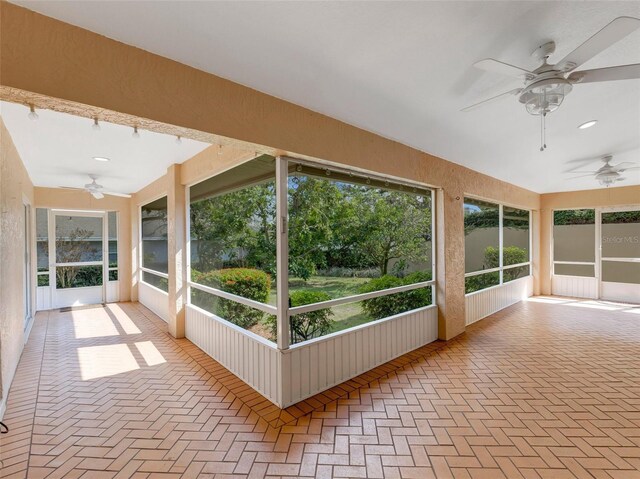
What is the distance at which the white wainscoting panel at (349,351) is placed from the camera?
103 inches

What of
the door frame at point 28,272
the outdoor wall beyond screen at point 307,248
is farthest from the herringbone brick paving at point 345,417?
the door frame at point 28,272

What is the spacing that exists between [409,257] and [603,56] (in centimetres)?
262

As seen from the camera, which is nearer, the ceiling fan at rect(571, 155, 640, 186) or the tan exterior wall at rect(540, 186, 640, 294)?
the ceiling fan at rect(571, 155, 640, 186)

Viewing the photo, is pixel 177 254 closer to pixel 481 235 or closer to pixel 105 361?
pixel 105 361

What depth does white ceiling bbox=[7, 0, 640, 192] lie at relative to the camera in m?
1.46

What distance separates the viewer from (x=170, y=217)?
14.6ft

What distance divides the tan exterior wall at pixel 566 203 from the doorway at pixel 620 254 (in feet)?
0.81

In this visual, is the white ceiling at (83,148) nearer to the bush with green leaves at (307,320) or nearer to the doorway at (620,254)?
the bush with green leaves at (307,320)

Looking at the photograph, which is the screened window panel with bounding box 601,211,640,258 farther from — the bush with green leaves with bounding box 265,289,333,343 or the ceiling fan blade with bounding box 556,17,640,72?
the bush with green leaves with bounding box 265,289,333,343

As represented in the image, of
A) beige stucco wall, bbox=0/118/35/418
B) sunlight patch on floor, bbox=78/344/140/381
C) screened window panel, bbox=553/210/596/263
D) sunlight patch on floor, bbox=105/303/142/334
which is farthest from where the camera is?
screened window panel, bbox=553/210/596/263

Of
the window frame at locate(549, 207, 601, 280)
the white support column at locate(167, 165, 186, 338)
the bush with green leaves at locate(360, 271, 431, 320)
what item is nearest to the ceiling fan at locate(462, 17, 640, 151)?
the bush with green leaves at locate(360, 271, 431, 320)

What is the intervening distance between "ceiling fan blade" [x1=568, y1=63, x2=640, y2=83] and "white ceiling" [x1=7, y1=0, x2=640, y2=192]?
0.82 ft

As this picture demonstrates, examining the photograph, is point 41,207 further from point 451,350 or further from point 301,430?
point 451,350

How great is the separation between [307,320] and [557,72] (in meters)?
2.66
